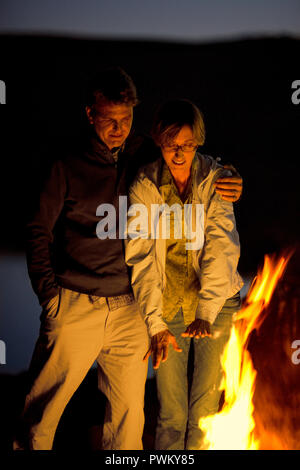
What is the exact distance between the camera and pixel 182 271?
263 cm

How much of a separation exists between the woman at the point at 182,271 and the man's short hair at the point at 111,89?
189mm

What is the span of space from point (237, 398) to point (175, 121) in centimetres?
156

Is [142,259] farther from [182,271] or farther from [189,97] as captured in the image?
[189,97]

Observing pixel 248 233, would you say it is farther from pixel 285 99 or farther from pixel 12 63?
pixel 12 63

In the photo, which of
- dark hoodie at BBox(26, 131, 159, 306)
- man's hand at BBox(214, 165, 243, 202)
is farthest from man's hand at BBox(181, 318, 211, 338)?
man's hand at BBox(214, 165, 243, 202)

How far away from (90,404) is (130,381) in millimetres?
1504

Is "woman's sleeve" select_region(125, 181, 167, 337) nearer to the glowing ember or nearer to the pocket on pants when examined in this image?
the pocket on pants

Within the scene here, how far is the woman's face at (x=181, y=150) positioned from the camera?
8.12 feet

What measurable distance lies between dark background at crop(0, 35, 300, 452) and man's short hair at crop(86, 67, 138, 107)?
5744 millimetres

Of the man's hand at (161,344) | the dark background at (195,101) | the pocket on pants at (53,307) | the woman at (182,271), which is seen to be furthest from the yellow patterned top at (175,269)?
the dark background at (195,101)

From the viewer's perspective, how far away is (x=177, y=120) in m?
2.48

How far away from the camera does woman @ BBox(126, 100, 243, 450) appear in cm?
254

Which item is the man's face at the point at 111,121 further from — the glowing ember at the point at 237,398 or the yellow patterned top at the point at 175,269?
the glowing ember at the point at 237,398

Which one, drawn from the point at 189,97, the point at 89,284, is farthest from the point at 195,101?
the point at 89,284
